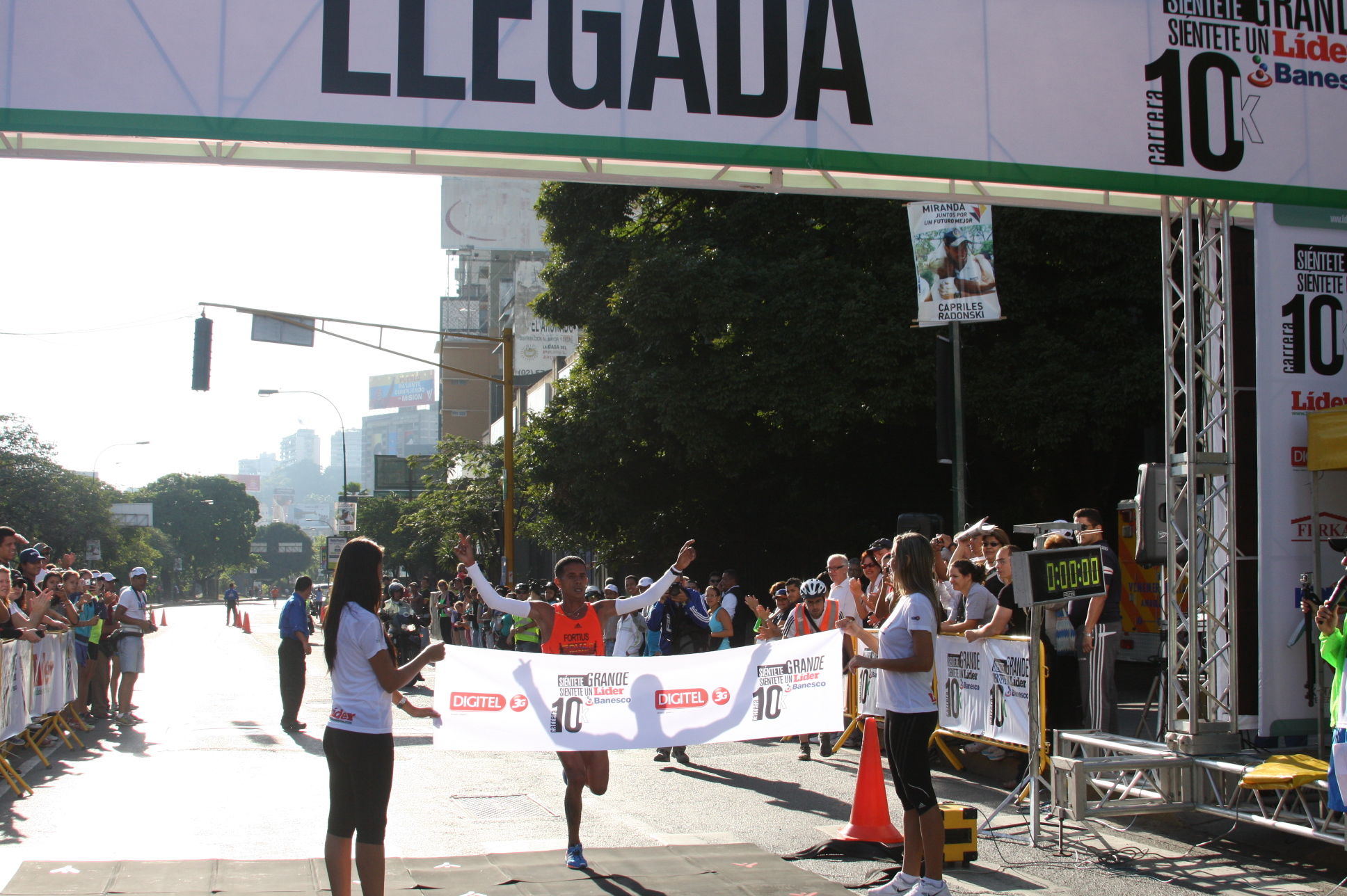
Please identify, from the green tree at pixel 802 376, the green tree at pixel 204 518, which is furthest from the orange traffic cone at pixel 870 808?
the green tree at pixel 204 518

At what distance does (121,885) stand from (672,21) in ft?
22.2

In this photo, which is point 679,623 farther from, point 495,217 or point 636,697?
point 495,217

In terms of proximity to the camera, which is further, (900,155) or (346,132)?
(900,155)

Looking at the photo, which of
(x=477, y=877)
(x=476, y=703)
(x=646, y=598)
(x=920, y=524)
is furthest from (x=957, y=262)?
(x=477, y=877)

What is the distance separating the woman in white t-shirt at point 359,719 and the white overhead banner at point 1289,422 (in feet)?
21.6

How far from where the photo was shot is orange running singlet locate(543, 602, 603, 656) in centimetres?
784

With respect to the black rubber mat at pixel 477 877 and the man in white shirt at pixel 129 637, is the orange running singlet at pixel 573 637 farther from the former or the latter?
the man in white shirt at pixel 129 637

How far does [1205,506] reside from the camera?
878 cm

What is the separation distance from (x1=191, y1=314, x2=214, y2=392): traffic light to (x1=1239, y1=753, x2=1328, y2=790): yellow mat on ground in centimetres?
1875

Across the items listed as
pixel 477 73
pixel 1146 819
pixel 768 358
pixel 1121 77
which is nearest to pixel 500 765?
pixel 1146 819

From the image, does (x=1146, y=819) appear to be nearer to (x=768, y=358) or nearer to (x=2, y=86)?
(x=2, y=86)

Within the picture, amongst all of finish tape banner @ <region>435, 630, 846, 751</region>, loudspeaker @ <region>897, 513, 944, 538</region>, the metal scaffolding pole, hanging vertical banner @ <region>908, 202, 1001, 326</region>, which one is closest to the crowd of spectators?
finish tape banner @ <region>435, 630, 846, 751</region>

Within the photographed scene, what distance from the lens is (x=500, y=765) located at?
11.8 m

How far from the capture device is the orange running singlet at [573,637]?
309 inches
